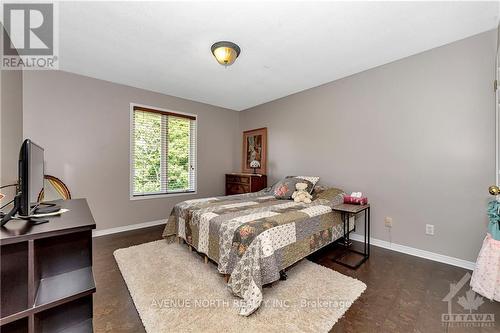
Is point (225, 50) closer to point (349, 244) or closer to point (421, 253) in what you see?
point (349, 244)

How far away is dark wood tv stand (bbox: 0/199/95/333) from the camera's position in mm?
853

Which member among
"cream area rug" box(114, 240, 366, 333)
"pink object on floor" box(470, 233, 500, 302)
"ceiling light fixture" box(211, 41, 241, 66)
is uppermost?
"ceiling light fixture" box(211, 41, 241, 66)

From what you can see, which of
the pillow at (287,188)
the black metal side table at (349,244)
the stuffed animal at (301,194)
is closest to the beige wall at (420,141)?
the black metal side table at (349,244)

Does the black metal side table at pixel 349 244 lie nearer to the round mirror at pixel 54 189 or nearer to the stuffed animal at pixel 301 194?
the stuffed animal at pixel 301 194

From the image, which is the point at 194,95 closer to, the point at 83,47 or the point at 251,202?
the point at 83,47

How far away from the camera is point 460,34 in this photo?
7.44 ft

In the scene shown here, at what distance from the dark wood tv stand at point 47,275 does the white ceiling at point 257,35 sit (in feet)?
6.06

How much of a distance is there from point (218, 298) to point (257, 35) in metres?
2.59

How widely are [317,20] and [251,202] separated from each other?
2.18 metres

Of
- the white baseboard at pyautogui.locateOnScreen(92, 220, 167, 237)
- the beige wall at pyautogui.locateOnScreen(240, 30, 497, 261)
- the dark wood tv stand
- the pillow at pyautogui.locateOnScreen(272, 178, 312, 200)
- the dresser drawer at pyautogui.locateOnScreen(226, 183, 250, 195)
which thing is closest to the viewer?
the dark wood tv stand

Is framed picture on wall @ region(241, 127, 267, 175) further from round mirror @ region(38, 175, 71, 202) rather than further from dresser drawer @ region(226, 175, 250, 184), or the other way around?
round mirror @ region(38, 175, 71, 202)

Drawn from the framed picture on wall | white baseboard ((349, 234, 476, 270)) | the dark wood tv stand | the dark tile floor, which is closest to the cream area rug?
the dark tile floor

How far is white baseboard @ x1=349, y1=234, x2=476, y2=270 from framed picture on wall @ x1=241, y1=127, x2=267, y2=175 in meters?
2.29

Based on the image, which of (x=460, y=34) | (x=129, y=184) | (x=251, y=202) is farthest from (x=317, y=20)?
(x=129, y=184)
